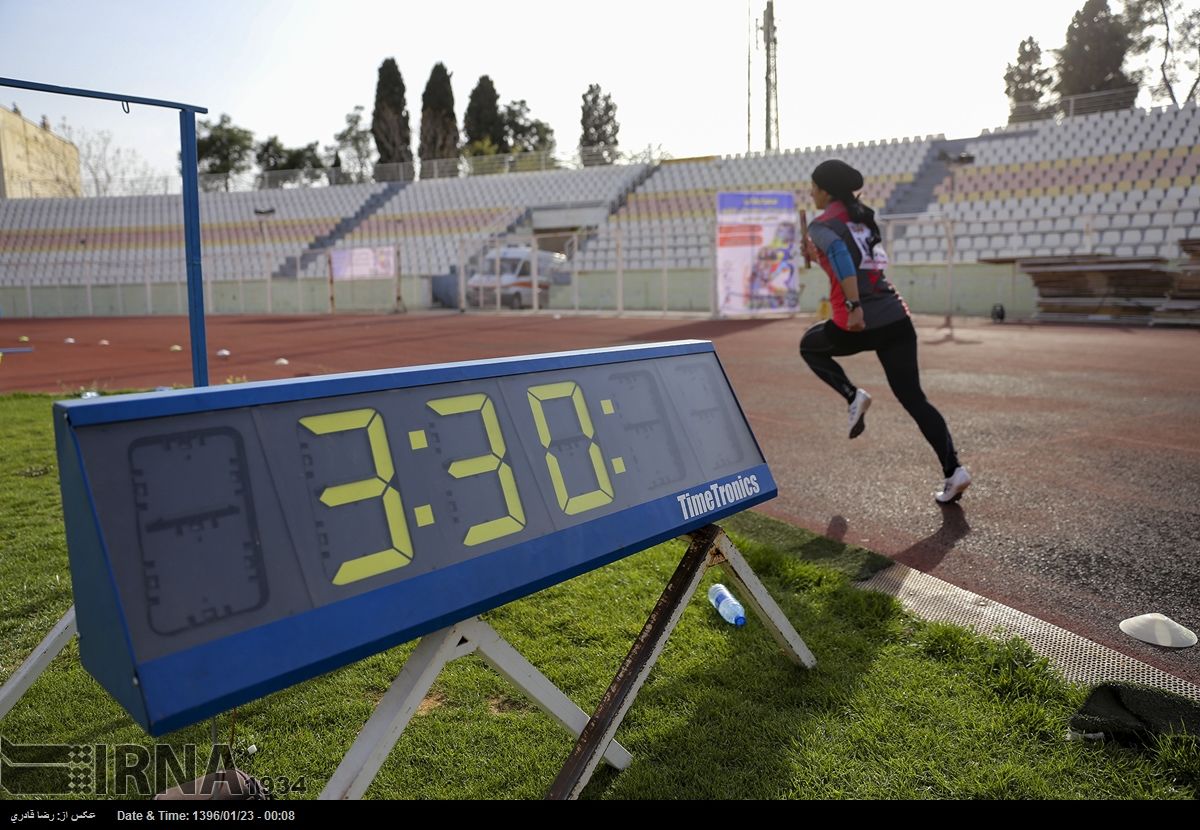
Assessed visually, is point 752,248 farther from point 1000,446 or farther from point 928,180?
point 1000,446

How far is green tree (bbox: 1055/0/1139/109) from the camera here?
154ft

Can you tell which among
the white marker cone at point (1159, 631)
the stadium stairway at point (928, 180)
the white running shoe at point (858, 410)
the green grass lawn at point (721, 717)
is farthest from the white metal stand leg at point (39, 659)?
the stadium stairway at point (928, 180)

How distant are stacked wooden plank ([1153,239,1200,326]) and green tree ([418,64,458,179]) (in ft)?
163

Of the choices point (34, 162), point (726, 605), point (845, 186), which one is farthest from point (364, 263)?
point (726, 605)

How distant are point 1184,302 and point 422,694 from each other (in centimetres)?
2034

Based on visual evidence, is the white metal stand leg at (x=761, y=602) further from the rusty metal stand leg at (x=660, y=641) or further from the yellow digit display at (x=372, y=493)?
the yellow digit display at (x=372, y=493)

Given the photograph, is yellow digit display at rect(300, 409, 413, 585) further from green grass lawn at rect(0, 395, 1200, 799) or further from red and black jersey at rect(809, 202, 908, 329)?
red and black jersey at rect(809, 202, 908, 329)

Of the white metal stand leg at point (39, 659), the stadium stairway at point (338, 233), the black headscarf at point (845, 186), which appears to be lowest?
the white metal stand leg at point (39, 659)

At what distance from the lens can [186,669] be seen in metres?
1.51

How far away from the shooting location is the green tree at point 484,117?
201 ft

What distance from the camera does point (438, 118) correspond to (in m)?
59.5

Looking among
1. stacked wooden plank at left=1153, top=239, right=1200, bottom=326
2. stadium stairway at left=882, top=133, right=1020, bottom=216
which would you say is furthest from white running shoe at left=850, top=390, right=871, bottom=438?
stadium stairway at left=882, top=133, right=1020, bottom=216

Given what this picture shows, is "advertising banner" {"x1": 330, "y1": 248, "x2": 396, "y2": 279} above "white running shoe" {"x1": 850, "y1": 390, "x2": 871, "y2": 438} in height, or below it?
above

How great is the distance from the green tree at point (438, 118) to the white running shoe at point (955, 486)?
5865cm
